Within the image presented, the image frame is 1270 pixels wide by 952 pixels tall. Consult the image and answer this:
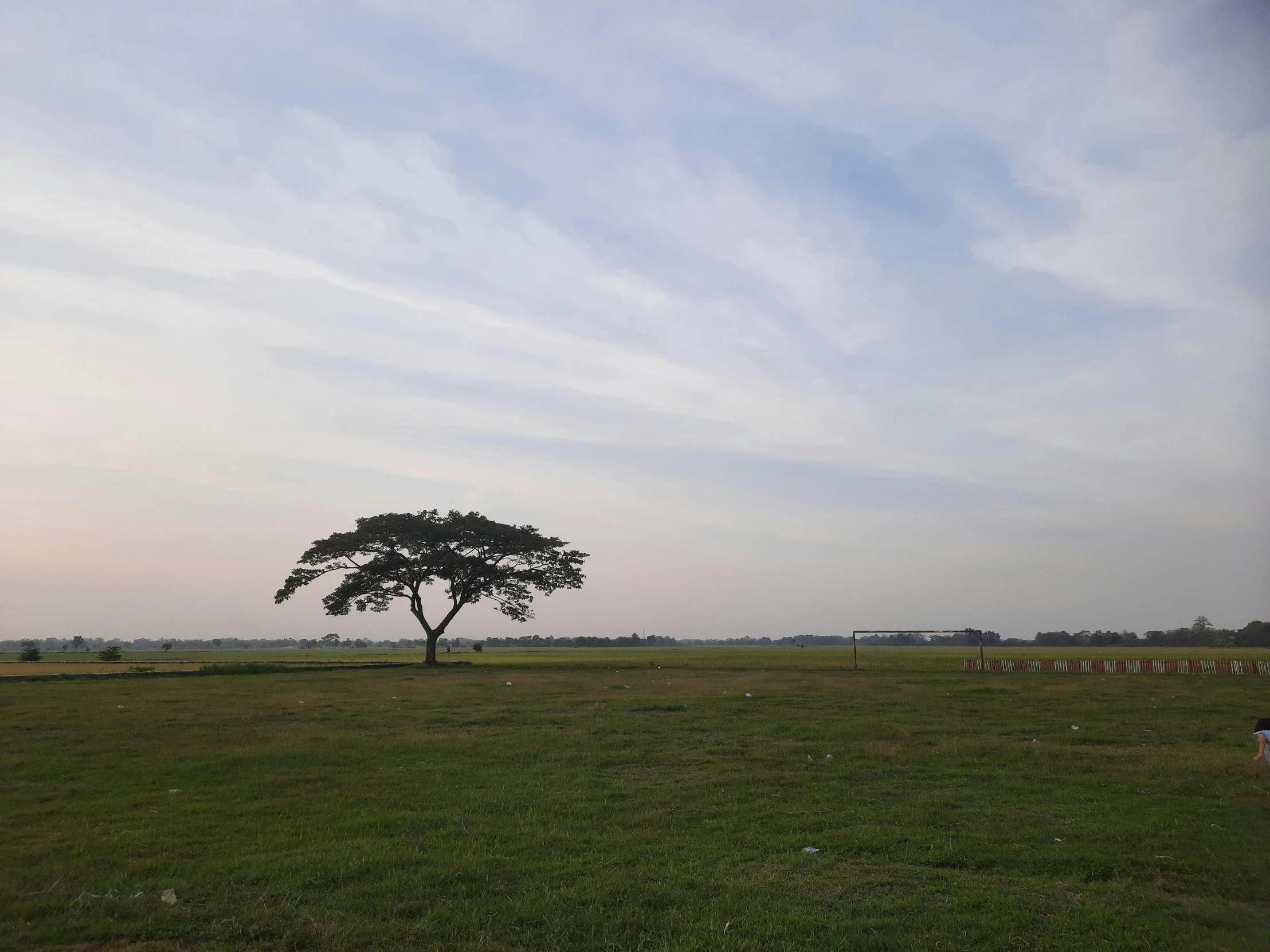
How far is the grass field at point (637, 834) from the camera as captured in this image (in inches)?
215

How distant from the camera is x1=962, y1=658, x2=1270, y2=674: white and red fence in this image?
38312 millimetres

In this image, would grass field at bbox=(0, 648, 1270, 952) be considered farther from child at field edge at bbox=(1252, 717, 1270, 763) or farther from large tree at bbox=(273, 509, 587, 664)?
large tree at bbox=(273, 509, 587, 664)

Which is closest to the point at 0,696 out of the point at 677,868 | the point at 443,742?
the point at 443,742

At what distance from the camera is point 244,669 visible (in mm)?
39781

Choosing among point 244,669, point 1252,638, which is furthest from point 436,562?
point 1252,638

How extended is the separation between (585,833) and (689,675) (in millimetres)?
29329

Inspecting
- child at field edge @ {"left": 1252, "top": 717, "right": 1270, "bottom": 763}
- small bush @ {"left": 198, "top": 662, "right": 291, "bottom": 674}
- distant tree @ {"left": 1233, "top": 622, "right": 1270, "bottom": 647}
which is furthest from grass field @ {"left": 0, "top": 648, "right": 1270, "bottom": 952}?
distant tree @ {"left": 1233, "top": 622, "right": 1270, "bottom": 647}

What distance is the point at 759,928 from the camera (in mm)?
5359

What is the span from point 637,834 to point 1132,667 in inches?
1724

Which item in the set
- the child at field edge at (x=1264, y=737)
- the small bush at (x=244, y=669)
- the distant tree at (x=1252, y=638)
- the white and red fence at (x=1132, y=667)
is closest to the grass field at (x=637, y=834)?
the child at field edge at (x=1264, y=737)

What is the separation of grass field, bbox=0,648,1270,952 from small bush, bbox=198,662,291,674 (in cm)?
2285

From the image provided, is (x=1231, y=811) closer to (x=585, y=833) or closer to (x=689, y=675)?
(x=585, y=833)

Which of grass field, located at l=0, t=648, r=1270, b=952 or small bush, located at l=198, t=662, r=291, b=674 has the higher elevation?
grass field, located at l=0, t=648, r=1270, b=952

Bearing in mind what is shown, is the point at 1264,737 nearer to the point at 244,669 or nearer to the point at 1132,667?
the point at 1132,667
